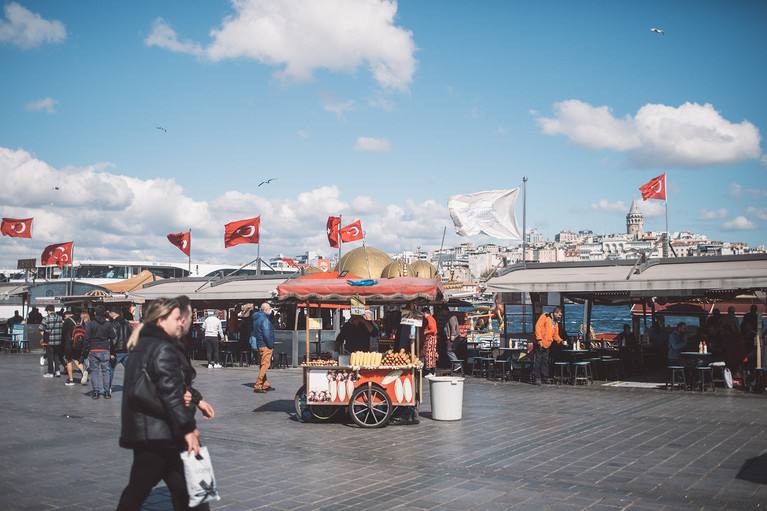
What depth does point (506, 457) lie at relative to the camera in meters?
8.48

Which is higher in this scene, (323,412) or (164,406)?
(164,406)

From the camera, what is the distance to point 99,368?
14383 mm

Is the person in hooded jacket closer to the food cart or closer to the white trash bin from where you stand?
the food cart

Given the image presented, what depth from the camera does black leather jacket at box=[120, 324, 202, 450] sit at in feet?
14.6

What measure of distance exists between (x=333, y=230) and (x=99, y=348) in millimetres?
19650

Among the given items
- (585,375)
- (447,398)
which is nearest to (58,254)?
(585,375)

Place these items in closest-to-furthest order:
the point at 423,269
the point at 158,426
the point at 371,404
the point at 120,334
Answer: the point at 158,426
the point at 371,404
the point at 120,334
the point at 423,269

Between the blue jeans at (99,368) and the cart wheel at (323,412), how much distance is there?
5.30 metres

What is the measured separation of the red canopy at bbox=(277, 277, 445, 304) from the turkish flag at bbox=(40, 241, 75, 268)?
25464 mm

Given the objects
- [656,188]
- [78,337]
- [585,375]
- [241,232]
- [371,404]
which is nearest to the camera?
[371,404]

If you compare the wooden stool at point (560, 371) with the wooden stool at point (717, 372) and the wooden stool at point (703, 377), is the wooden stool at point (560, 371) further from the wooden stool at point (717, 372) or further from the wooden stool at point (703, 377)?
the wooden stool at point (717, 372)

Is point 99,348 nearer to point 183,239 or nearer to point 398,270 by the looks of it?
point 183,239

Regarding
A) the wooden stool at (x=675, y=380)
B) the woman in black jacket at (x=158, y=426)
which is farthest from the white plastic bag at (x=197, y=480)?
the wooden stool at (x=675, y=380)

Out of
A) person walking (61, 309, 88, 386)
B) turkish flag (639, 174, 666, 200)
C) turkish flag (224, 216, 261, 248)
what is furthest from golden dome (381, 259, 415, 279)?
person walking (61, 309, 88, 386)
